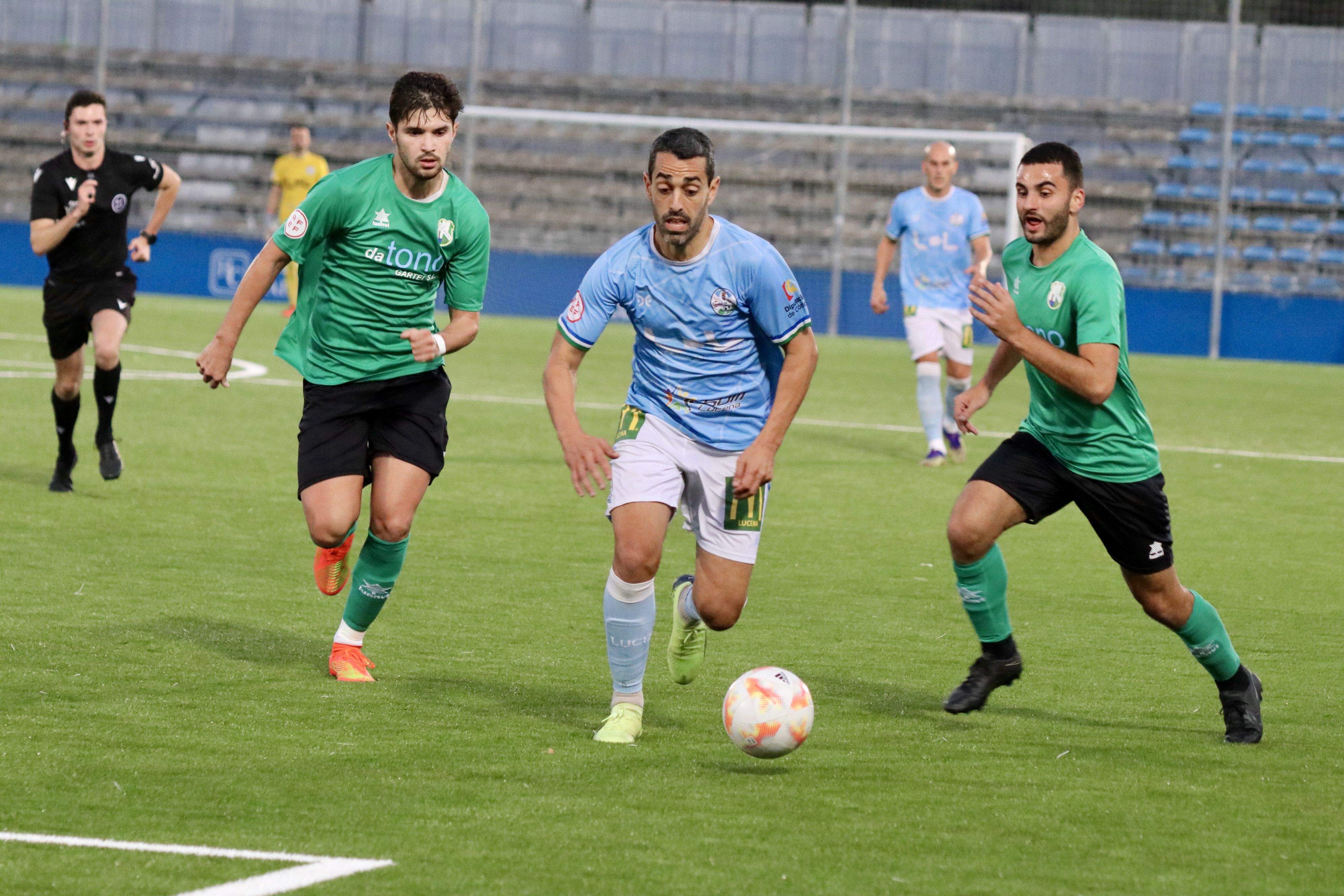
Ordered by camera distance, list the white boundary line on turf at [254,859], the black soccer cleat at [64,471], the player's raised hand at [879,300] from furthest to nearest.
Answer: the player's raised hand at [879,300] → the black soccer cleat at [64,471] → the white boundary line on turf at [254,859]

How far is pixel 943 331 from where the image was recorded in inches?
514

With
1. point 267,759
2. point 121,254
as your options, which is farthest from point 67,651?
point 121,254

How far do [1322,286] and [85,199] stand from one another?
23043 millimetres

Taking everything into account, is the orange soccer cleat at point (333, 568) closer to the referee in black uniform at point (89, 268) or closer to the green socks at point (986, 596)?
the green socks at point (986, 596)

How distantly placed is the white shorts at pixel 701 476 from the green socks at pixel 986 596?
0.70 m

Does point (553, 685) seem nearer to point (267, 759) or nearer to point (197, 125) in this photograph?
point (267, 759)

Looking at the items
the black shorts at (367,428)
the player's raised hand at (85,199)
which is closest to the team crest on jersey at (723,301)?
the black shorts at (367,428)

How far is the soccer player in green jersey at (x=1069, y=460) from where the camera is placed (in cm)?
526

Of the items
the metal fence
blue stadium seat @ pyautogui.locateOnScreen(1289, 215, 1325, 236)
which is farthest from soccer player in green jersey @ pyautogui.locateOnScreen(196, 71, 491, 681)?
blue stadium seat @ pyautogui.locateOnScreen(1289, 215, 1325, 236)

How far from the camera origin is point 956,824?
14.0 ft

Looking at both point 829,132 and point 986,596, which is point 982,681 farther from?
point 829,132

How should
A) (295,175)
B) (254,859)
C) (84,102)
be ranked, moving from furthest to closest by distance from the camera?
(295,175) < (84,102) < (254,859)

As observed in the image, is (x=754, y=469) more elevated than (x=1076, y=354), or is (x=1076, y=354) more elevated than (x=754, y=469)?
(x=1076, y=354)

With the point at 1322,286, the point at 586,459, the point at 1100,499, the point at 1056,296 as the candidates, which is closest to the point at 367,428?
the point at 586,459
